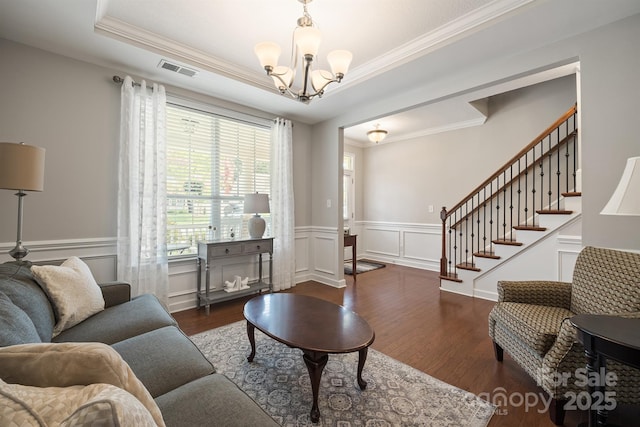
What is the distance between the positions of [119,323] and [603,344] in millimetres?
2607

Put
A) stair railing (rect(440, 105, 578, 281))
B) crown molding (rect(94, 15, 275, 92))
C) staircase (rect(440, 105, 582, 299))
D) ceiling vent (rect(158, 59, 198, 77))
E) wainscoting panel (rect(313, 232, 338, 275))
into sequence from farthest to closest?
wainscoting panel (rect(313, 232, 338, 275)), stair railing (rect(440, 105, 578, 281)), staircase (rect(440, 105, 582, 299)), ceiling vent (rect(158, 59, 198, 77)), crown molding (rect(94, 15, 275, 92))

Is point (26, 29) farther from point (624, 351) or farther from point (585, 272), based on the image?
point (585, 272)

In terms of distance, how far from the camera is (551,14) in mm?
2076

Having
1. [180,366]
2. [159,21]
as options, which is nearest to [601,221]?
[180,366]

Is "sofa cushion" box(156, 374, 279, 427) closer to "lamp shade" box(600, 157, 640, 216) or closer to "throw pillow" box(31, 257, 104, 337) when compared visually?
"throw pillow" box(31, 257, 104, 337)

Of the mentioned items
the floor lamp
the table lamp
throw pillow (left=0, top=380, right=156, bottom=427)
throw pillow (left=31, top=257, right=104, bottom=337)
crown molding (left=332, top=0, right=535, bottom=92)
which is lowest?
throw pillow (left=31, top=257, right=104, bottom=337)

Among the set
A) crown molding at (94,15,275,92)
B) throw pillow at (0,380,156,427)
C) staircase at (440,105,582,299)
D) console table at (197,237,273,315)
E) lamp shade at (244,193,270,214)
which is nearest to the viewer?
throw pillow at (0,380,156,427)

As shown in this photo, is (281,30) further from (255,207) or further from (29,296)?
(29,296)

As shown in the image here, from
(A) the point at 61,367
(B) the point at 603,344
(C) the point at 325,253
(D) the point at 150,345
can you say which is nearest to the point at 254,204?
(C) the point at 325,253

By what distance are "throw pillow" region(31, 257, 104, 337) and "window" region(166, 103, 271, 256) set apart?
1.40 metres

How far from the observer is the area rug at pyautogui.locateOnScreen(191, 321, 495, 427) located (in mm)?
1616

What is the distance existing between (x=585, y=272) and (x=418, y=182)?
4.00 m

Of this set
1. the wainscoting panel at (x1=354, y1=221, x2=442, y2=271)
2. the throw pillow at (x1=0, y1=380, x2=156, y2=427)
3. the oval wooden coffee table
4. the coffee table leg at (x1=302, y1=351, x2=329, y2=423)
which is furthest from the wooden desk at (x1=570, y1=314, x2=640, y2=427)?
the wainscoting panel at (x1=354, y1=221, x2=442, y2=271)

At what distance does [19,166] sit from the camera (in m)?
1.72
